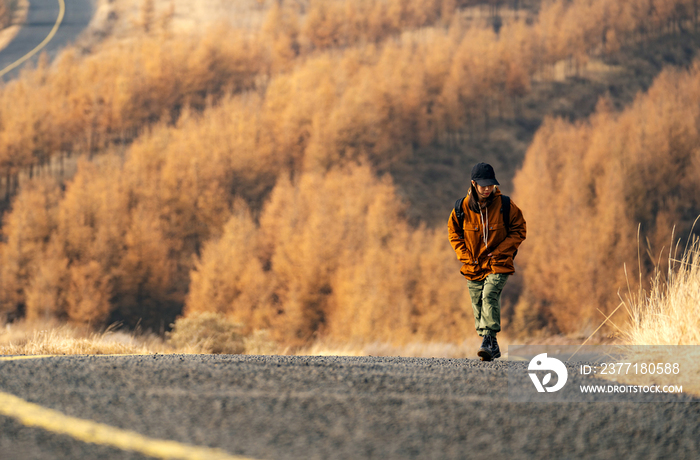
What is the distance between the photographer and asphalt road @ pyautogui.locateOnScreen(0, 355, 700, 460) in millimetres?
2461

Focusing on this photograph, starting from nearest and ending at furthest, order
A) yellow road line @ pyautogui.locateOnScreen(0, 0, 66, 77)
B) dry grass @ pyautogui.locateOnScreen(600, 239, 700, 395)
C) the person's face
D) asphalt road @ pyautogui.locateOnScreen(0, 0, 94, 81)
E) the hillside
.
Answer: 1. dry grass @ pyautogui.locateOnScreen(600, 239, 700, 395)
2. the person's face
3. the hillside
4. yellow road line @ pyautogui.locateOnScreen(0, 0, 66, 77)
5. asphalt road @ pyautogui.locateOnScreen(0, 0, 94, 81)

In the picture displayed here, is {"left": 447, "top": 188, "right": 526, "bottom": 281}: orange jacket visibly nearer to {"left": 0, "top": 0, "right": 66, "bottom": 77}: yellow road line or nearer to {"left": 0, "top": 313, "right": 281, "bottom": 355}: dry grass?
{"left": 0, "top": 313, "right": 281, "bottom": 355}: dry grass

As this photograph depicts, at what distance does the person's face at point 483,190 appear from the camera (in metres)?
4.66

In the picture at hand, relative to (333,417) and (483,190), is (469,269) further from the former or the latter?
(333,417)

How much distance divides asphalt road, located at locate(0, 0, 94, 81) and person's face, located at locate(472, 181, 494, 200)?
59.2 meters

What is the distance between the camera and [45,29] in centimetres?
6275

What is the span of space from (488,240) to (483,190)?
17.8 inches

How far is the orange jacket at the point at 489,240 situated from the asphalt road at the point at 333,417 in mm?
1411

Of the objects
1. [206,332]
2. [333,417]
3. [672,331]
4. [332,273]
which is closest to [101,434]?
[333,417]

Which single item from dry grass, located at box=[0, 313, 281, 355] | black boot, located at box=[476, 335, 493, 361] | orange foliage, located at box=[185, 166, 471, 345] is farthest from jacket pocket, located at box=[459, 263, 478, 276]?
orange foliage, located at box=[185, 166, 471, 345]

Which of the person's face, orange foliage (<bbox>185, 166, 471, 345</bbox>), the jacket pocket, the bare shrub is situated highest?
the person's face

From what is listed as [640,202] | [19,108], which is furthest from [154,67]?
[640,202]

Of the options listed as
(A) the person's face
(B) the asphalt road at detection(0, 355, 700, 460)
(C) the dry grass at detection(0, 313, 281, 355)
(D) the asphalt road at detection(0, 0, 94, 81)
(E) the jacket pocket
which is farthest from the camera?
(D) the asphalt road at detection(0, 0, 94, 81)

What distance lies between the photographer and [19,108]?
4644 centimetres
